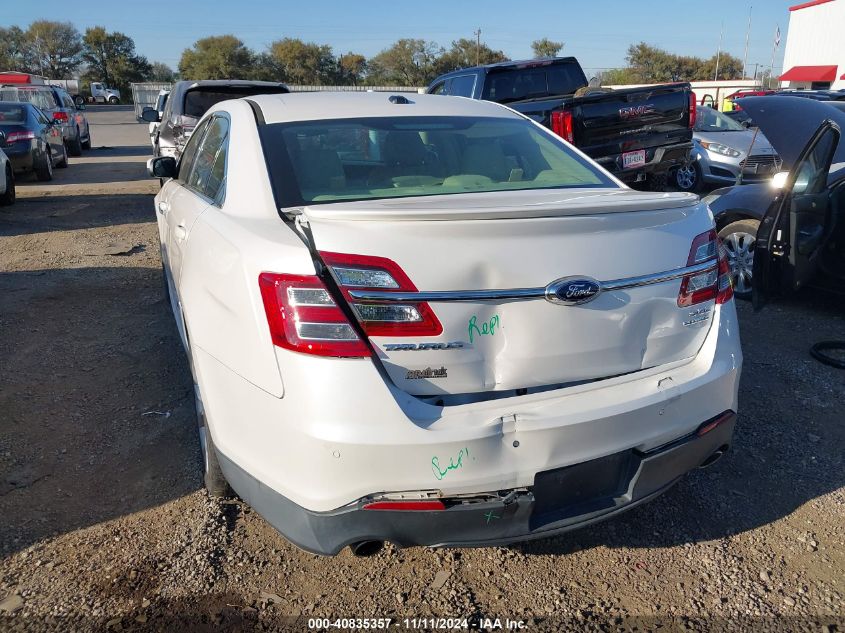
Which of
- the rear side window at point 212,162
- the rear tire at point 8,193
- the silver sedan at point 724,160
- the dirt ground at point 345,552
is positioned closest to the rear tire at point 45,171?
the rear tire at point 8,193

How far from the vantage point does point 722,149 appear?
36.7ft

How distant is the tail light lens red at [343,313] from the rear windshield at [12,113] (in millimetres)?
13312

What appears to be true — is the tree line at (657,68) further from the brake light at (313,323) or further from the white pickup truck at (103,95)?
the brake light at (313,323)

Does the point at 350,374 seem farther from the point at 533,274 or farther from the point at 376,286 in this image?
the point at 533,274

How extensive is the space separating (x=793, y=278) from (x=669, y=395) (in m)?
2.55

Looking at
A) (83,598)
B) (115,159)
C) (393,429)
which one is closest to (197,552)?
(83,598)

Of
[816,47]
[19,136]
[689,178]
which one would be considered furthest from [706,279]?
[816,47]

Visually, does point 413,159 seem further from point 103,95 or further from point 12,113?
point 103,95

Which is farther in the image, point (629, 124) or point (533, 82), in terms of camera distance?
point (533, 82)

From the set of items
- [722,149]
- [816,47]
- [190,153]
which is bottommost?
[722,149]

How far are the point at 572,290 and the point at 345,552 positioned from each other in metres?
1.37

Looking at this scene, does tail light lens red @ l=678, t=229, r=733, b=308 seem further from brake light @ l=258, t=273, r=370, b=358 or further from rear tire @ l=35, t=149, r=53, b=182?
rear tire @ l=35, t=149, r=53, b=182

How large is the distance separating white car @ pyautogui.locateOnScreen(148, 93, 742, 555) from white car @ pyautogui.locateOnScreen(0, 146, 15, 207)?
31.5 ft

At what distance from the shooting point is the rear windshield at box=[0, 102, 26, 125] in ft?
42.4
